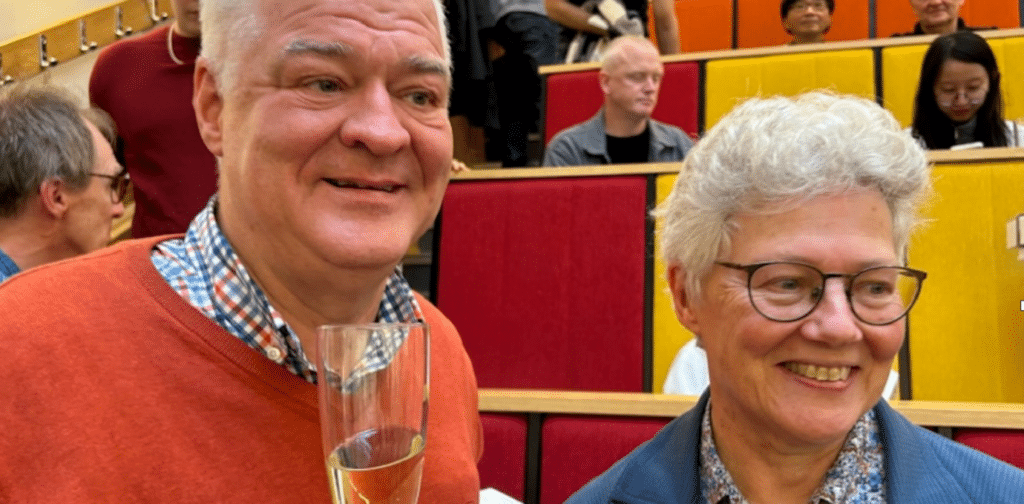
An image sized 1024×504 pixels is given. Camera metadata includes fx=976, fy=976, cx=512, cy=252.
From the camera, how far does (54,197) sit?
1600 millimetres

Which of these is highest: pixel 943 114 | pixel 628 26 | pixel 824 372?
pixel 628 26

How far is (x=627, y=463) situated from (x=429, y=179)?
454 millimetres

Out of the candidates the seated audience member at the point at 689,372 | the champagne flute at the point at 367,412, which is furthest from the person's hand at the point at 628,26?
the champagne flute at the point at 367,412

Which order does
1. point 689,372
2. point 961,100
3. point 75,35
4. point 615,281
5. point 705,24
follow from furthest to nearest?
point 705,24
point 75,35
point 961,100
point 615,281
point 689,372

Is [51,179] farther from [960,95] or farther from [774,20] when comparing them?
[774,20]

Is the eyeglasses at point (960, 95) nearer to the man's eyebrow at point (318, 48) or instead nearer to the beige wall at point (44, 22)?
the man's eyebrow at point (318, 48)

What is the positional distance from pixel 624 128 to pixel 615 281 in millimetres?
962

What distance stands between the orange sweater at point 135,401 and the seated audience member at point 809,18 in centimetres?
402

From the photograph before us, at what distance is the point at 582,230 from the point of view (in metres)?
2.53

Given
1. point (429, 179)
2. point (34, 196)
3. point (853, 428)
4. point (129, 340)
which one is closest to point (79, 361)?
point (129, 340)

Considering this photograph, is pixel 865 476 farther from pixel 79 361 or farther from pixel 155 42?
pixel 155 42

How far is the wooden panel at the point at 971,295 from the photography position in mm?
2211

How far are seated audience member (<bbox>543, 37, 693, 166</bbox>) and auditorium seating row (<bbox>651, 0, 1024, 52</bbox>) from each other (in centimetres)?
231

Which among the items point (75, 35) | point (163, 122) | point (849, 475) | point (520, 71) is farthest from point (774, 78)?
point (75, 35)
